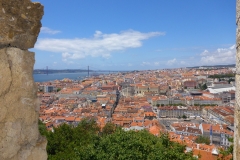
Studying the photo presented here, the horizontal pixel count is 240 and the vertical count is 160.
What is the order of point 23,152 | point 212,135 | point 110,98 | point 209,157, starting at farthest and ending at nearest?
point 110,98, point 212,135, point 209,157, point 23,152

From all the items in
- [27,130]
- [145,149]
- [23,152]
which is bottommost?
[145,149]

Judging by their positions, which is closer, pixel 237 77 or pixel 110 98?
pixel 237 77

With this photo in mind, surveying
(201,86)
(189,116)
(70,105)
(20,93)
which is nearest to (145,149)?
(20,93)

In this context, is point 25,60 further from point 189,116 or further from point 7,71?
point 189,116

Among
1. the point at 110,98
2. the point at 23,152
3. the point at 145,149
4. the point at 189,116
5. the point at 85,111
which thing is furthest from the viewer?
the point at 110,98

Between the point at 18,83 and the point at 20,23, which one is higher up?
the point at 20,23

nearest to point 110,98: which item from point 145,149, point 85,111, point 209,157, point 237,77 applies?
point 85,111

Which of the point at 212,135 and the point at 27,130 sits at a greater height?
the point at 27,130
